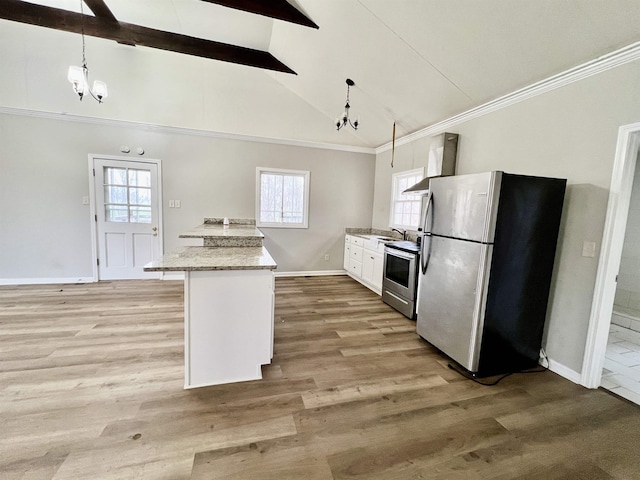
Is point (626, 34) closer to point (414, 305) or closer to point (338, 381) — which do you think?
point (414, 305)

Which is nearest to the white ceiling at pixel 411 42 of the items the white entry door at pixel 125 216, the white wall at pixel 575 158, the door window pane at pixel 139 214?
the white wall at pixel 575 158

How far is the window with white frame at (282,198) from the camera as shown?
5.05 metres

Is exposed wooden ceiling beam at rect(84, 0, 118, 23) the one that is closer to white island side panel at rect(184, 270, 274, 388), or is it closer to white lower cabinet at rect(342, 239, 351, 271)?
white island side panel at rect(184, 270, 274, 388)

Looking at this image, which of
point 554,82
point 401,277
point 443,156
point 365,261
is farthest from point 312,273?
point 554,82

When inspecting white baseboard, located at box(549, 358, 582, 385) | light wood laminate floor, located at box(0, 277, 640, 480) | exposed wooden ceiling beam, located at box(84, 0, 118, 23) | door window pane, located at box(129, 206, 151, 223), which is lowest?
light wood laminate floor, located at box(0, 277, 640, 480)

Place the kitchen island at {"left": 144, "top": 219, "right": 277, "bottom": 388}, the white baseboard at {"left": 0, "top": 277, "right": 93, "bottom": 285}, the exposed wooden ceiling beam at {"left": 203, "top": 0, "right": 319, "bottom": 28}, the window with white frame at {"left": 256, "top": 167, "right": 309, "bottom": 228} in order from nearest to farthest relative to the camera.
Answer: the kitchen island at {"left": 144, "top": 219, "right": 277, "bottom": 388} → the exposed wooden ceiling beam at {"left": 203, "top": 0, "right": 319, "bottom": 28} → the white baseboard at {"left": 0, "top": 277, "right": 93, "bottom": 285} → the window with white frame at {"left": 256, "top": 167, "right": 309, "bottom": 228}

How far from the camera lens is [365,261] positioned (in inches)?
183

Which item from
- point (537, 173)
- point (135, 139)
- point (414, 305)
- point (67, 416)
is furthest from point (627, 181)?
point (135, 139)

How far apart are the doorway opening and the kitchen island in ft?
8.31

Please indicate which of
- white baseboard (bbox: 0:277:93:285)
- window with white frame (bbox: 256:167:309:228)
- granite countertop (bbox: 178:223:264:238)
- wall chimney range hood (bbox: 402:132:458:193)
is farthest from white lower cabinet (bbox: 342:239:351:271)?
white baseboard (bbox: 0:277:93:285)

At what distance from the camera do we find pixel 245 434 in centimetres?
159

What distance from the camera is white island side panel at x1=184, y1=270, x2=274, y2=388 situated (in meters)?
1.95

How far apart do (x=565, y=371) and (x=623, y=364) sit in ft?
2.68

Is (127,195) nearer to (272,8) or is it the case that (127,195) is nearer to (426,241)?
(272,8)
